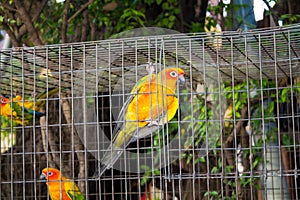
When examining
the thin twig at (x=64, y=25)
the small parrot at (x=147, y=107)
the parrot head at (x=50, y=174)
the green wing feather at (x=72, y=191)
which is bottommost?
the green wing feather at (x=72, y=191)

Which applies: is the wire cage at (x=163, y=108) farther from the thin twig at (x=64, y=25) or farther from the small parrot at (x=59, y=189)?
the thin twig at (x=64, y=25)

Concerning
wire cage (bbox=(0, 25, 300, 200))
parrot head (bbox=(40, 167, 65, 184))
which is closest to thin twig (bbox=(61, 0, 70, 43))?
wire cage (bbox=(0, 25, 300, 200))

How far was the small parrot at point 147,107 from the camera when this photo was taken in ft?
6.70

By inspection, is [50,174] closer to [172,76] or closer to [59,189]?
[59,189]

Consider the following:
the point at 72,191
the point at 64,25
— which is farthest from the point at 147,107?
the point at 64,25

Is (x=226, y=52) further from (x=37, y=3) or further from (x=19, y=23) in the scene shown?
(x=37, y=3)

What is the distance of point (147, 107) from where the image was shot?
A: 6.89ft

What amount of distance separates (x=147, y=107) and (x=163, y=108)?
171 millimetres

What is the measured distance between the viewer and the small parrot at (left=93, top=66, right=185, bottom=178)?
2.04 meters

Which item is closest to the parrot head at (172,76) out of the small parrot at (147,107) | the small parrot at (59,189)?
the small parrot at (147,107)

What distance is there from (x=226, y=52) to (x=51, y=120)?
1517mm

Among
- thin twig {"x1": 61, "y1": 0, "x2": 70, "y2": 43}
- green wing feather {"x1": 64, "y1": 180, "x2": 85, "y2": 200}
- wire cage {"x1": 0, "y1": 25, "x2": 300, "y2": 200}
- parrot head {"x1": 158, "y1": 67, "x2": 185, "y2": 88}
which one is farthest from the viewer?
thin twig {"x1": 61, "y1": 0, "x2": 70, "y2": 43}

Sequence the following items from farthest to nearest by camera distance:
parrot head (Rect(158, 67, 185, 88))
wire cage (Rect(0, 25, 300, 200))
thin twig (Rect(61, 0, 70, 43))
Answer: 1. thin twig (Rect(61, 0, 70, 43))
2. parrot head (Rect(158, 67, 185, 88))
3. wire cage (Rect(0, 25, 300, 200))

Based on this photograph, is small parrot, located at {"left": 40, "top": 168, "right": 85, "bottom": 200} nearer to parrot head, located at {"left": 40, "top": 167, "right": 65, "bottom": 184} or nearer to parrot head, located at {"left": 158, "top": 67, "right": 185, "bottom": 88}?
parrot head, located at {"left": 40, "top": 167, "right": 65, "bottom": 184}
